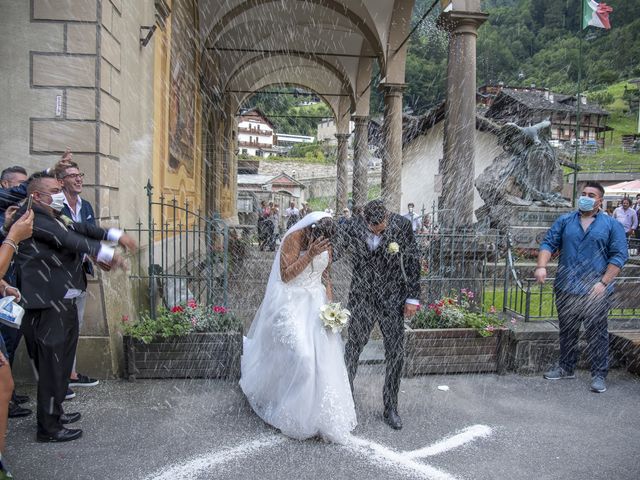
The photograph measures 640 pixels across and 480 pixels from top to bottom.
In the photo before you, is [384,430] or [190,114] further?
[190,114]

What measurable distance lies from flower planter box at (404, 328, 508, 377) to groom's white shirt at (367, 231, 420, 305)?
48.4 inches

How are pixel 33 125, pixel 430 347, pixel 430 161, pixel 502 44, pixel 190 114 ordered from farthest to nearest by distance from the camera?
pixel 502 44 < pixel 430 161 < pixel 190 114 < pixel 430 347 < pixel 33 125

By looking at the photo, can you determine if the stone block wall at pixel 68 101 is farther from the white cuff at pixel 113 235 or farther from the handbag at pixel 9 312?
the handbag at pixel 9 312

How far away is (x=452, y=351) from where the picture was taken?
5.75 meters

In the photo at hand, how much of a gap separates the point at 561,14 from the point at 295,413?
68.5m

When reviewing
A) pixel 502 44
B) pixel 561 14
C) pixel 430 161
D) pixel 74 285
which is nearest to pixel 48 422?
pixel 74 285

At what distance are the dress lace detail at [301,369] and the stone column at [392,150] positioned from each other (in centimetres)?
1011

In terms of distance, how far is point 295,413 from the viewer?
415cm

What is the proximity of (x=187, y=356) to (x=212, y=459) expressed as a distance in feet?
5.62

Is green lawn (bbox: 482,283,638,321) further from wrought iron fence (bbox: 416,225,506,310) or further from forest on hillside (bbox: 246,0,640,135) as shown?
forest on hillside (bbox: 246,0,640,135)

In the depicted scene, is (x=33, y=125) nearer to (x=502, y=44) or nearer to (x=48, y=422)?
(x=48, y=422)

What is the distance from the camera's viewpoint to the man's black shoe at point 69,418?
4.31 metres

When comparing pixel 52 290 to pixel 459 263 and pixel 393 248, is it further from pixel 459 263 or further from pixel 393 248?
pixel 459 263

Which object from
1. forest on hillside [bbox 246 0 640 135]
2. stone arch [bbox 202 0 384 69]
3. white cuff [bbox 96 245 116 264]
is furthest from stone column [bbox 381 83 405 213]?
forest on hillside [bbox 246 0 640 135]
